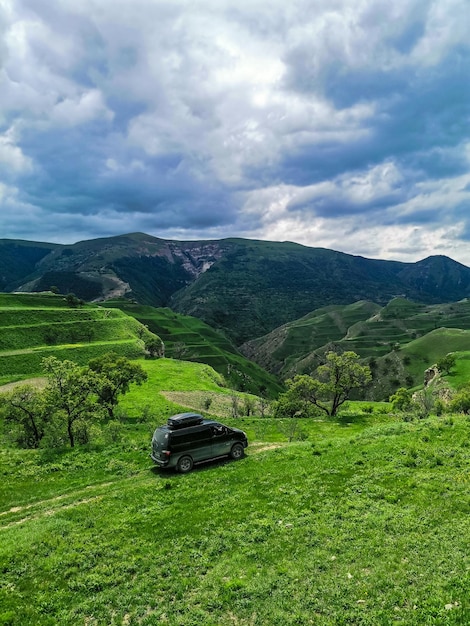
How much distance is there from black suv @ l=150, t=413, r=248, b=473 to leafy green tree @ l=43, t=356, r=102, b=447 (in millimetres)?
14245

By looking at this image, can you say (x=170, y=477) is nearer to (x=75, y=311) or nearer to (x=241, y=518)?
(x=241, y=518)

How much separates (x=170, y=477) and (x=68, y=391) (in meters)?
17.9

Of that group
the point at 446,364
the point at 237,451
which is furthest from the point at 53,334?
the point at 446,364

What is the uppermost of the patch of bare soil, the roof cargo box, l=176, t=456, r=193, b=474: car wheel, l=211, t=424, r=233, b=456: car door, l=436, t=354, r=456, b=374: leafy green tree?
the roof cargo box

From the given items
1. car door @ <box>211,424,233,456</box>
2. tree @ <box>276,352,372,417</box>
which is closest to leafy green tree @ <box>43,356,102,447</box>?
car door @ <box>211,424,233,456</box>

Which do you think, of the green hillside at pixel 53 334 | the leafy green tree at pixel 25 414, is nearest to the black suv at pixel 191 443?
the leafy green tree at pixel 25 414

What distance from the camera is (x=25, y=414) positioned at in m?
39.1

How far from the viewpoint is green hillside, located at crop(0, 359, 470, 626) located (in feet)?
39.3

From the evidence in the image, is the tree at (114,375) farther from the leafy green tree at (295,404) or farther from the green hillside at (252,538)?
the green hillside at (252,538)

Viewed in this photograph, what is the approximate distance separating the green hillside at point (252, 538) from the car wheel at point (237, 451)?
92 cm

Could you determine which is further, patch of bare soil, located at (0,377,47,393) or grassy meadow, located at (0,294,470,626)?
patch of bare soil, located at (0,377,47,393)

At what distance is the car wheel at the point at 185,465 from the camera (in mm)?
25031

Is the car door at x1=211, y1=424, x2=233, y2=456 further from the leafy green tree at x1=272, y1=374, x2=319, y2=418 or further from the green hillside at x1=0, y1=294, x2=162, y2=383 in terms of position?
the green hillside at x1=0, y1=294, x2=162, y2=383

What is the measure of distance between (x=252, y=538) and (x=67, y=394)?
26485 mm
